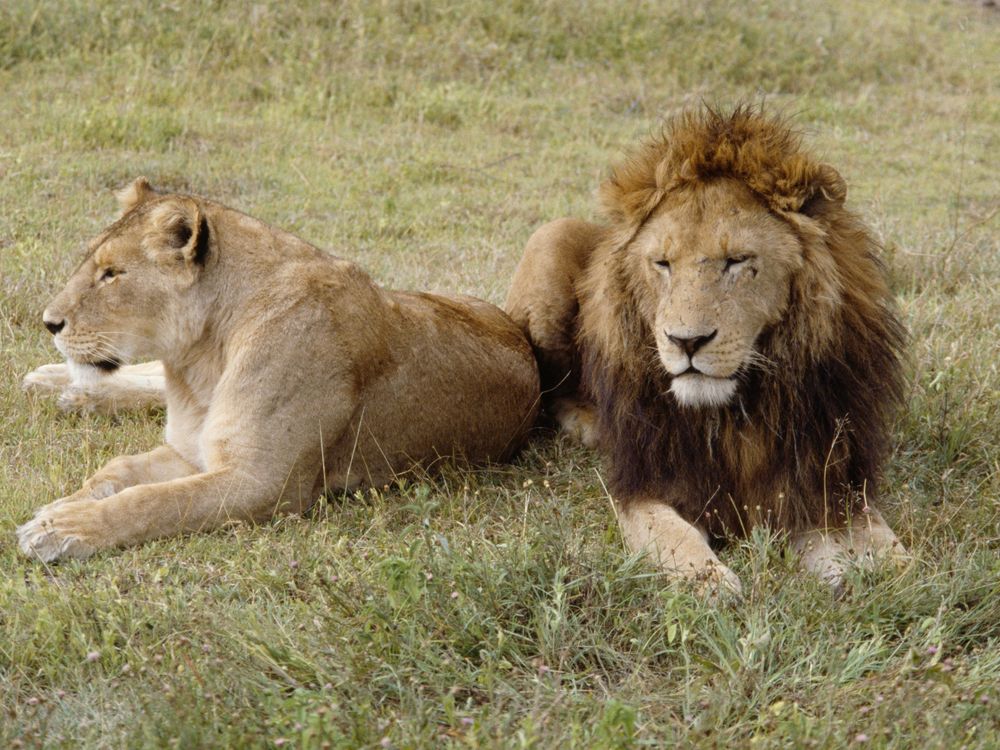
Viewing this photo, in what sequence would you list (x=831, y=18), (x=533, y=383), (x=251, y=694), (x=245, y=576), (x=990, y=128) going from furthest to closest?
(x=831, y=18) → (x=990, y=128) → (x=533, y=383) → (x=245, y=576) → (x=251, y=694)

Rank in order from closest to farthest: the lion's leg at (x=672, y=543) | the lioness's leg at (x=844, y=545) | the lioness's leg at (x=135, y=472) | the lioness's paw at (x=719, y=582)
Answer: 1. the lioness's paw at (x=719, y=582)
2. the lion's leg at (x=672, y=543)
3. the lioness's leg at (x=844, y=545)
4. the lioness's leg at (x=135, y=472)

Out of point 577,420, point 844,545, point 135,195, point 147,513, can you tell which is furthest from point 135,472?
point 844,545

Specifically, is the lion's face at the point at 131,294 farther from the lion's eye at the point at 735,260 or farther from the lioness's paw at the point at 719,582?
the lioness's paw at the point at 719,582

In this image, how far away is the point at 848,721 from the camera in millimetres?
2734

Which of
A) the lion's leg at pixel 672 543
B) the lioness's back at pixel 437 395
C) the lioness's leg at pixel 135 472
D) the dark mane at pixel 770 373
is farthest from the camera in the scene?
the lioness's back at pixel 437 395

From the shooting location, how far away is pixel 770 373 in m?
3.76

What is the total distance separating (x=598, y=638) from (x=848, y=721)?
69 cm

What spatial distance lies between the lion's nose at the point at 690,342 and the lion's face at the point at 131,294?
1.57 metres

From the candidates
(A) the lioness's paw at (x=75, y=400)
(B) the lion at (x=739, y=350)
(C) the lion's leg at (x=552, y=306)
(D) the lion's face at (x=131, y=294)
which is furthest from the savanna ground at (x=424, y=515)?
(D) the lion's face at (x=131, y=294)

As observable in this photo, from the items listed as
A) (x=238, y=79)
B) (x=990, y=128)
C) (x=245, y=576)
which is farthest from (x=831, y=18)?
(x=245, y=576)

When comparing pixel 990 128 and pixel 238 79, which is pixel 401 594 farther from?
pixel 990 128

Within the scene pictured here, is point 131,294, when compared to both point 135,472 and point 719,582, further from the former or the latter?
point 719,582

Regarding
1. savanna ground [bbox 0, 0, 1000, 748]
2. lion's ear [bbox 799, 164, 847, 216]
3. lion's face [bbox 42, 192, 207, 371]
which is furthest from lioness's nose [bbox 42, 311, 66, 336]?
lion's ear [bbox 799, 164, 847, 216]

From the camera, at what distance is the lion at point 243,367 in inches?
159
